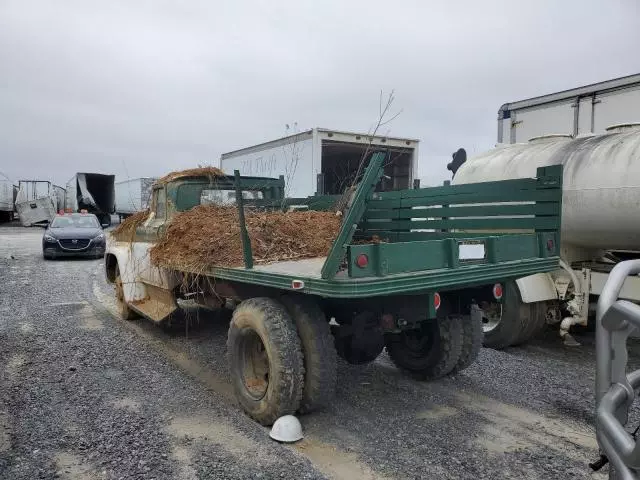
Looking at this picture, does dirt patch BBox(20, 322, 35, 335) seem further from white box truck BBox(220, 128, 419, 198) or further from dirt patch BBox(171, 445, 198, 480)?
white box truck BBox(220, 128, 419, 198)

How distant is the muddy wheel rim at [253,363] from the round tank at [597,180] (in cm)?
379

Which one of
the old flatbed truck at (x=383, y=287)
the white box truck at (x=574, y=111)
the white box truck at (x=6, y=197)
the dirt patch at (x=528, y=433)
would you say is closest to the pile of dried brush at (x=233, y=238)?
the old flatbed truck at (x=383, y=287)

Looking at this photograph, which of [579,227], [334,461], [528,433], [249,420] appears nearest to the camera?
[334,461]

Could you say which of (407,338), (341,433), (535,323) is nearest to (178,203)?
(407,338)

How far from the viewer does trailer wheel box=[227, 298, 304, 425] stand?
367 centimetres

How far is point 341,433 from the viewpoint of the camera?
12.5 feet

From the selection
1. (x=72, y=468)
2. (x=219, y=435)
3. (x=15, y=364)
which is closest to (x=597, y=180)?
(x=219, y=435)

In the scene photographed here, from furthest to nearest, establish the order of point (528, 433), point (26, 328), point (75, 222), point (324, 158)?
point (75, 222) → point (324, 158) → point (26, 328) → point (528, 433)

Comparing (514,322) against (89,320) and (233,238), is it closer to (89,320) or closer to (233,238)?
(233,238)

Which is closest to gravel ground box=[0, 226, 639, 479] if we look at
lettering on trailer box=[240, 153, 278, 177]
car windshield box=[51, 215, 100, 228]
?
lettering on trailer box=[240, 153, 278, 177]

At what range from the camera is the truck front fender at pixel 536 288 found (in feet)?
19.1

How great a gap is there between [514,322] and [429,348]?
5.34 feet

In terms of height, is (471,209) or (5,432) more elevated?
(471,209)

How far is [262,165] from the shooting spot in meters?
13.5
